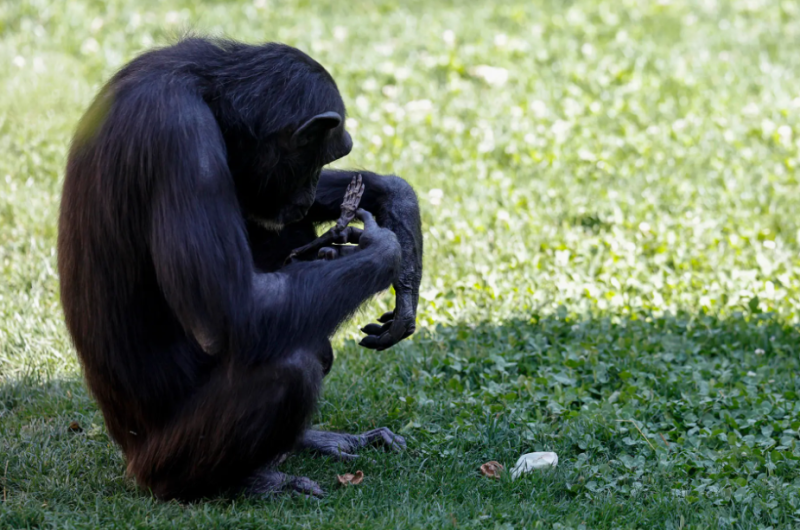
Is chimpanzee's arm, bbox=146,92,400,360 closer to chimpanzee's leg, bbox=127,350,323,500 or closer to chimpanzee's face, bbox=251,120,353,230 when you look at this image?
chimpanzee's leg, bbox=127,350,323,500

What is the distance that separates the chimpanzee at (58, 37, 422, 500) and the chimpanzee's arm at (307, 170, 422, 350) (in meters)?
0.18

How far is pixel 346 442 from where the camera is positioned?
407 centimetres

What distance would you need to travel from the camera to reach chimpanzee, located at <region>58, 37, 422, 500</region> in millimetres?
3166

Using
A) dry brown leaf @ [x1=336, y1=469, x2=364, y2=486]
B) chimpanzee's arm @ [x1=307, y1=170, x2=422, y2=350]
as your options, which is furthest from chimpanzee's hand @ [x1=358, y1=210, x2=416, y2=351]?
dry brown leaf @ [x1=336, y1=469, x2=364, y2=486]

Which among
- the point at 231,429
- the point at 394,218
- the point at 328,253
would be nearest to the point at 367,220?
the point at 328,253

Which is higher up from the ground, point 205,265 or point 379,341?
point 205,265

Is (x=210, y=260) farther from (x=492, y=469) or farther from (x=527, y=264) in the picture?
(x=527, y=264)

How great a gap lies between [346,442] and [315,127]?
4.67ft

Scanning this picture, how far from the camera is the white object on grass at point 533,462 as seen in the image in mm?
3840

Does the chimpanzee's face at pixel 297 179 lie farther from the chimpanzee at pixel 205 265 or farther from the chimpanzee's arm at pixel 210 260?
the chimpanzee's arm at pixel 210 260

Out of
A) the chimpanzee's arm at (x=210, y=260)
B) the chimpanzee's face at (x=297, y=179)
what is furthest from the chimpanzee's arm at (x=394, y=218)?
the chimpanzee's arm at (x=210, y=260)

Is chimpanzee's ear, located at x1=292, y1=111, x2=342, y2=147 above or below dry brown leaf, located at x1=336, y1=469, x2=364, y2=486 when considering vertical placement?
above

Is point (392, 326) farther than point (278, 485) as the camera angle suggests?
Yes

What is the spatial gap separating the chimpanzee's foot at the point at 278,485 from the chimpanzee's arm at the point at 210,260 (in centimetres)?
67
